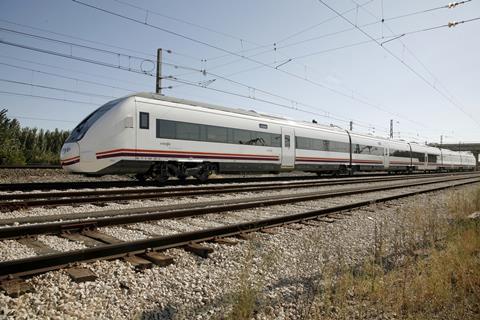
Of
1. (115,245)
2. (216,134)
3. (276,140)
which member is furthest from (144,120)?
(115,245)

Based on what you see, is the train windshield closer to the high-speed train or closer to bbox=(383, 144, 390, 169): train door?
the high-speed train

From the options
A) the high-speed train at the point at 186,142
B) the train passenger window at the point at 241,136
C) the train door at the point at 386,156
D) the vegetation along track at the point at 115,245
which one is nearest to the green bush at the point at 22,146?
the high-speed train at the point at 186,142

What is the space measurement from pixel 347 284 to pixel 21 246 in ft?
13.4

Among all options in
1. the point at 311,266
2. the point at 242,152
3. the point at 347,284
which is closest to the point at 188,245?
the point at 311,266

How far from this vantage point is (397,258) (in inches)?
198

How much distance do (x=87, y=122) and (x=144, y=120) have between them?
197 centimetres

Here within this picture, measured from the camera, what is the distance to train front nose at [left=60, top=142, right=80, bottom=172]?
38.6 ft

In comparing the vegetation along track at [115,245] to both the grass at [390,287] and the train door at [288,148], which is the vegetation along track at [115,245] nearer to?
the grass at [390,287]

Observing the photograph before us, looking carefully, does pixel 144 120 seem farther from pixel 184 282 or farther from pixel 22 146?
pixel 22 146

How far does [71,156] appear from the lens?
11.9m

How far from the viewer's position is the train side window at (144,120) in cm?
1219

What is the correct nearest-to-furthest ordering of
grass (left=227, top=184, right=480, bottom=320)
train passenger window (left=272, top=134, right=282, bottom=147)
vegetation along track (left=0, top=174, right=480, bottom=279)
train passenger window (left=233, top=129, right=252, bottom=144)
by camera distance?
grass (left=227, top=184, right=480, bottom=320) < vegetation along track (left=0, top=174, right=480, bottom=279) < train passenger window (left=233, top=129, right=252, bottom=144) < train passenger window (left=272, top=134, right=282, bottom=147)

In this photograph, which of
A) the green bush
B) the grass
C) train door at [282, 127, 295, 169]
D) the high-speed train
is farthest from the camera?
the green bush

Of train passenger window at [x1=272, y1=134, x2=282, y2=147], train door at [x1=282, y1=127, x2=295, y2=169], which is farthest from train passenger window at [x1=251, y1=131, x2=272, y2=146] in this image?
train door at [x1=282, y1=127, x2=295, y2=169]
